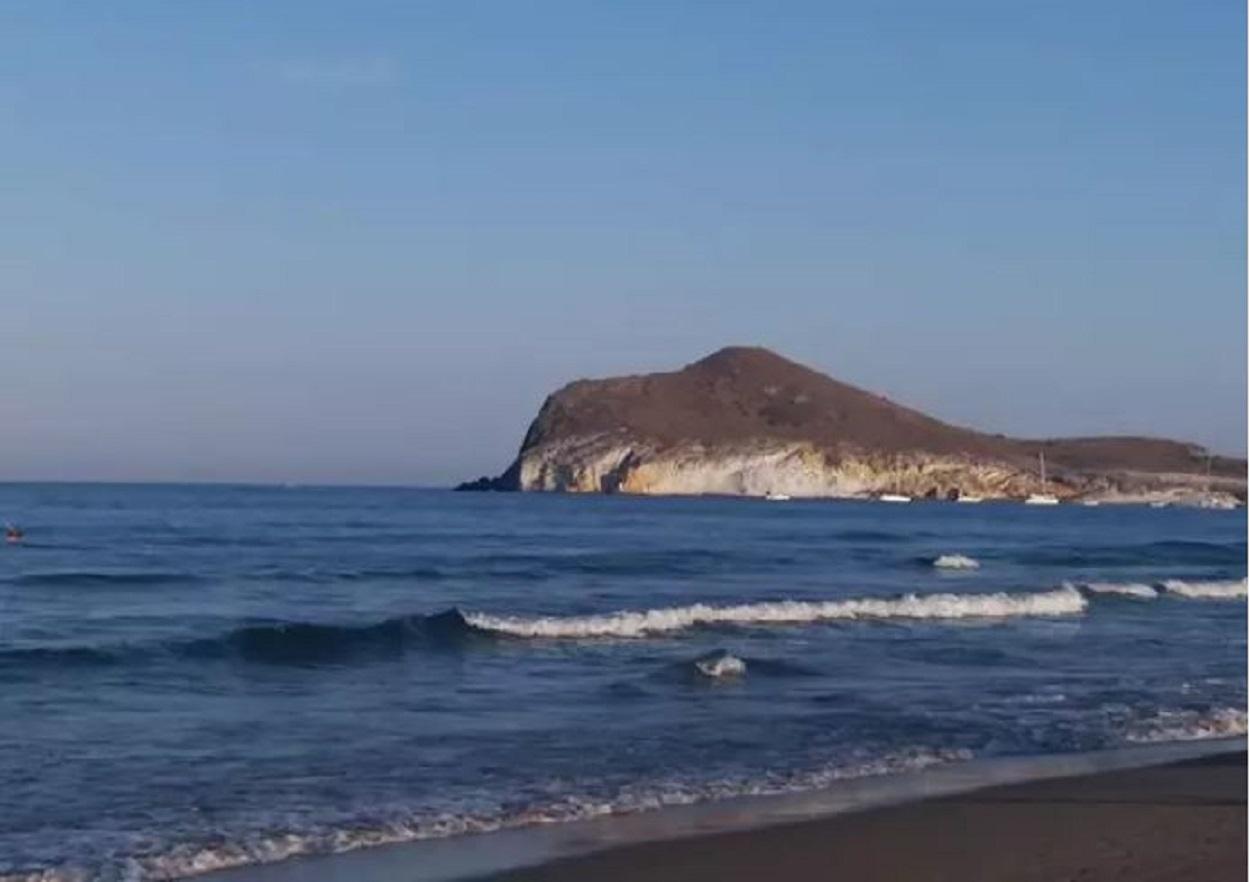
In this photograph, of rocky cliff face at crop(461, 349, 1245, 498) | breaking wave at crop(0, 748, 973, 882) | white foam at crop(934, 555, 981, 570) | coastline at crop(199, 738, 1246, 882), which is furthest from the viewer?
rocky cliff face at crop(461, 349, 1245, 498)

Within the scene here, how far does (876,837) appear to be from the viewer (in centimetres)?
1197

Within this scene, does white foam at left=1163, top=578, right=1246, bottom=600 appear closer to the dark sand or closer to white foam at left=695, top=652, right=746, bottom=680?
white foam at left=695, top=652, right=746, bottom=680

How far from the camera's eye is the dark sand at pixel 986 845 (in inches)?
420

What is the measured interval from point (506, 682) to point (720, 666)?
260 cm

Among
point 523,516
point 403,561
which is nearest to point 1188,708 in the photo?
point 403,561

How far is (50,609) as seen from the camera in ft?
95.5

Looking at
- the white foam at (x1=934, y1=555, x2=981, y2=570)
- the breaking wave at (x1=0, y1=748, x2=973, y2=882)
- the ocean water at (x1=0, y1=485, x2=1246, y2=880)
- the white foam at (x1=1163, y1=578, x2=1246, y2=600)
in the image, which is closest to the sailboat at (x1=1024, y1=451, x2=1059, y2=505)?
the white foam at (x1=934, y1=555, x2=981, y2=570)

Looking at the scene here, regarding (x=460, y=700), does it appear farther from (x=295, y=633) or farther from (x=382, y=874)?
(x=382, y=874)

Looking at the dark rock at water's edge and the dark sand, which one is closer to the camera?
the dark sand

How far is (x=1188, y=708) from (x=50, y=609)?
1763 cm

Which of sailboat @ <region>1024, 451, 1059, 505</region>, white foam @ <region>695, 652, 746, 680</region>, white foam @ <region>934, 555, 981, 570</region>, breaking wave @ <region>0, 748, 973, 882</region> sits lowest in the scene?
breaking wave @ <region>0, 748, 973, 882</region>

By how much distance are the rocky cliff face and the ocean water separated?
83314 mm

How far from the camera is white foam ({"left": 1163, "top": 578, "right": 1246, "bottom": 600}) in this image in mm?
39625

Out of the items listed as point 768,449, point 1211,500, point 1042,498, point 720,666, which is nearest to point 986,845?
point 720,666
